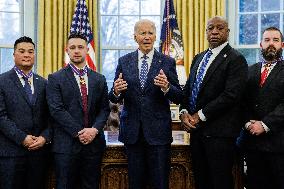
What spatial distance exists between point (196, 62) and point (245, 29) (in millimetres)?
3475

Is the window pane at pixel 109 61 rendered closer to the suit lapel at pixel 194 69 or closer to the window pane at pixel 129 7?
the window pane at pixel 129 7

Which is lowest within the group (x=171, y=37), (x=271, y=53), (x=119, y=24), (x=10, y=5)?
(x=271, y=53)

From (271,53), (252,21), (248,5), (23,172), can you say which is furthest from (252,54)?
(23,172)

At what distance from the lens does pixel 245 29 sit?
6.43 meters

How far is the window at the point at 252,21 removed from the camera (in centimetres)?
632

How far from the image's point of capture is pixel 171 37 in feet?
19.5

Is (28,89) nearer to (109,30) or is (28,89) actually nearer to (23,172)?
(23,172)

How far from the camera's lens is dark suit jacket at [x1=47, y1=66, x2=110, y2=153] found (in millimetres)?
2953

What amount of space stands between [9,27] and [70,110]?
3732mm

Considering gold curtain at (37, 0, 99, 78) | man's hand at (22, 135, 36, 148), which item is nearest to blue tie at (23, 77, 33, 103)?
man's hand at (22, 135, 36, 148)

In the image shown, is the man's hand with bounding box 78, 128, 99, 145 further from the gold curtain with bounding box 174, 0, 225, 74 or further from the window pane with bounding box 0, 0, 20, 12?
the window pane with bounding box 0, 0, 20, 12

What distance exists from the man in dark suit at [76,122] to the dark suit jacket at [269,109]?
1.07m

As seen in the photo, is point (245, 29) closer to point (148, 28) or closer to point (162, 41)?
point (162, 41)

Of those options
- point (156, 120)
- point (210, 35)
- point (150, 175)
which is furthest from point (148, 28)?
point (150, 175)
